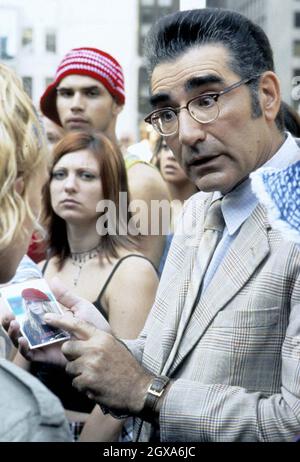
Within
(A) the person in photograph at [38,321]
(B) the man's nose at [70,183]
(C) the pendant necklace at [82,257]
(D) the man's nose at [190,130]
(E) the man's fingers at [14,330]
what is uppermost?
(D) the man's nose at [190,130]

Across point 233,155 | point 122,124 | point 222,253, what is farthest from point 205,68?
point 122,124

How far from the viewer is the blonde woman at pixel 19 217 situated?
1.33 metres

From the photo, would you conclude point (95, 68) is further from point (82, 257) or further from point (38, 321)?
point (38, 321)

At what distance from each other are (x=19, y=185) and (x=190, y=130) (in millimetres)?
626

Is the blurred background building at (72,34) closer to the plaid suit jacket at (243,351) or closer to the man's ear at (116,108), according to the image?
the man's ear at (116,108)

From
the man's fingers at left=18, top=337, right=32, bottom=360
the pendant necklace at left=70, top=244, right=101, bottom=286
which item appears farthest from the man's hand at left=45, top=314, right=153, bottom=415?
the pendant necklace at left=70, top=244, right=101, bottom=286

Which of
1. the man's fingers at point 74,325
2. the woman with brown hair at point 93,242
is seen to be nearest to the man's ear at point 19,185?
the man's fingers at point 74,325

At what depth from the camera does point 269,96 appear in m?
2.25

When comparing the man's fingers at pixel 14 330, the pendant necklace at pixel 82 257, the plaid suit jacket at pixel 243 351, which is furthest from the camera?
the pendant necklace at pixel 82 257

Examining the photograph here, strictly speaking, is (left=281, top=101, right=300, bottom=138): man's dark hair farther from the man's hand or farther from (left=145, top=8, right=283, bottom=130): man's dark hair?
the man's hand

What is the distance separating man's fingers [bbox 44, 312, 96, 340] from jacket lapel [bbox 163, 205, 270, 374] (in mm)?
227

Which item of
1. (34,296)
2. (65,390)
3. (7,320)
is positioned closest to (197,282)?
(34,296)

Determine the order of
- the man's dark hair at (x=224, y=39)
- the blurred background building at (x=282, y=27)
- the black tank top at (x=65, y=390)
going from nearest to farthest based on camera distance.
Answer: the man's dark hair at (x=224, y=39), the black tank top at (x=65, y=390), the blurred background building at (x=282, y=27)

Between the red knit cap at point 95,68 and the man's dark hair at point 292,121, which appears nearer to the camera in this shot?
the man's dark hair at point 292,121
